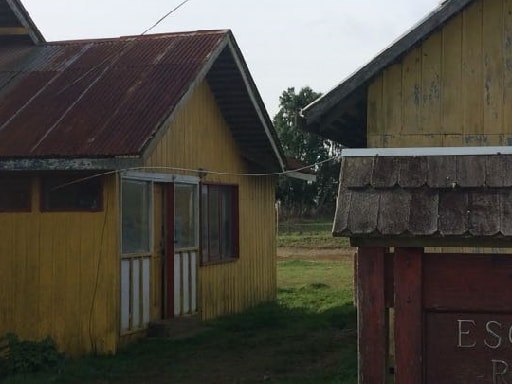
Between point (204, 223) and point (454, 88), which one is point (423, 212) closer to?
point (454, 88)

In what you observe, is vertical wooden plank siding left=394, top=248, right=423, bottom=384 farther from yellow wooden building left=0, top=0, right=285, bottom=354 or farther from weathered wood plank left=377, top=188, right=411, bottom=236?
yellow wooden building left=0, top=0, right=285, bottom=354

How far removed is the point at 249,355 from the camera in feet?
34.4

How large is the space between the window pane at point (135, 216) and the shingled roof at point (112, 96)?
1.03 metres

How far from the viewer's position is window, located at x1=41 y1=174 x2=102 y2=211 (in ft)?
34.2

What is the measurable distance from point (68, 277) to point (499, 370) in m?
7.37

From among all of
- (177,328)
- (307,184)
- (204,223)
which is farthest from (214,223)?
(307,184)

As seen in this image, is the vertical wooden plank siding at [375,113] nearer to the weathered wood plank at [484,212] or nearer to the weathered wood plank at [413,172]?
the weathered wood plank at [413,172]

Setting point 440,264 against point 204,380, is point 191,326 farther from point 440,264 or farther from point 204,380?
point 440,264

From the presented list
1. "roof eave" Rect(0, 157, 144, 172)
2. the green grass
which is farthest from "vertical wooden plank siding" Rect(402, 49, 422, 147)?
the green grass

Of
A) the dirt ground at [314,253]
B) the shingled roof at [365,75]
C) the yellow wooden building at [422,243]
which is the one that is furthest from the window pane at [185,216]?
the dirt ground at [314,253]

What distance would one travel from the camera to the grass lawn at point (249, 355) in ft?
29.8

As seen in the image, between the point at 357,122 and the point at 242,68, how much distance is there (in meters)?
5.23

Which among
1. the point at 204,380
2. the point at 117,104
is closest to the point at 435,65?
the point at 204,380

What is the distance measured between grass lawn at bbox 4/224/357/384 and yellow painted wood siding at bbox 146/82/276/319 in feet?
1.60
